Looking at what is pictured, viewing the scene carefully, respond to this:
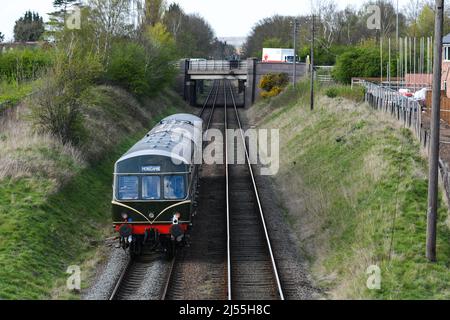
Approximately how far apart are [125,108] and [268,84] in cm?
2309

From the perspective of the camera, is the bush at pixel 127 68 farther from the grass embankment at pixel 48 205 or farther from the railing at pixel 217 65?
the railing at pixel 217 65

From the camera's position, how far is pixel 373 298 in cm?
1514

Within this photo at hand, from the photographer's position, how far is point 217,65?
225ft

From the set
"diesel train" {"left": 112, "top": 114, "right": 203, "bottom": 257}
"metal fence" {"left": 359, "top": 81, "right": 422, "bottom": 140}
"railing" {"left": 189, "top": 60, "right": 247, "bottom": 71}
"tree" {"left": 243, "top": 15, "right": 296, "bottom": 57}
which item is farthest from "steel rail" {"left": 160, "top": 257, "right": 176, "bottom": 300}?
"tree" {"left": 243, "top": 15, "right": 296, "bottom": 57}

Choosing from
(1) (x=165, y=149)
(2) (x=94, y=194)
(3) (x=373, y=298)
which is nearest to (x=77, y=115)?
(2) (x=94, y=194)

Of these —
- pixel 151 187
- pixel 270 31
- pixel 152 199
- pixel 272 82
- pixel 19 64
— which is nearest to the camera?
pixel 152 199

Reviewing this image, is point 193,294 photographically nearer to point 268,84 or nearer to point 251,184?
point 251,184

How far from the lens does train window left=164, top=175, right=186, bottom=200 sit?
19.3 meters

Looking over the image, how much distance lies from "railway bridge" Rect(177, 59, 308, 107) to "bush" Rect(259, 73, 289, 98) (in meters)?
0.88

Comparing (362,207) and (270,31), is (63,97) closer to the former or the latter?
(362,207)

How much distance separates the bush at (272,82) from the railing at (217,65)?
153 inches

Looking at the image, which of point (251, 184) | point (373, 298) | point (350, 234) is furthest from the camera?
point (251, 184)

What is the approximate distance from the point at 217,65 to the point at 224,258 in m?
50.6

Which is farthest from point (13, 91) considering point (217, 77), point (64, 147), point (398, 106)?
point (217, 77)
